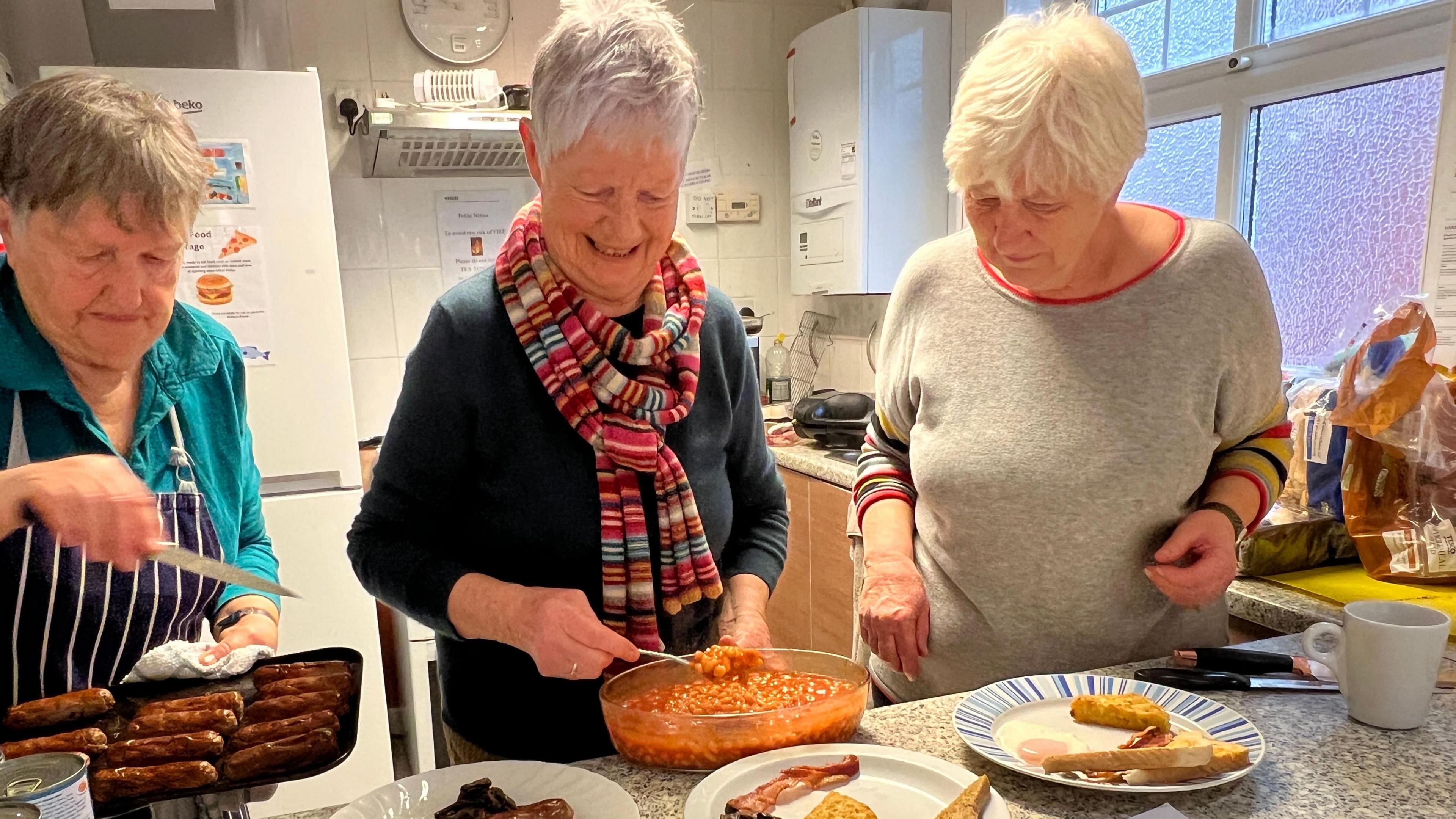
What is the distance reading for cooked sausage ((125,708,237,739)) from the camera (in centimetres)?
88

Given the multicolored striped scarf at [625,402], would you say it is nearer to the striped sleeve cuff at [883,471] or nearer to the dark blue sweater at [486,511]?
the dark blue sweater at [486,511]

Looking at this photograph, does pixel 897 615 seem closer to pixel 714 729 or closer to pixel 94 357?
pixel 714 729

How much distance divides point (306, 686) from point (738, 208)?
289cm

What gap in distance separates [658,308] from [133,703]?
702 mm

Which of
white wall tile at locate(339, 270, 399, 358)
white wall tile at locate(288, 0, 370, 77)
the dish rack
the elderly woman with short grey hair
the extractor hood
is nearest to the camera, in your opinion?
the elderly woman with short grey hair

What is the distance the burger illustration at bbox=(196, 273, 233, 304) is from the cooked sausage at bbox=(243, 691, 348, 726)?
5.10 ft

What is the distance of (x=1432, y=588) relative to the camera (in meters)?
1.43

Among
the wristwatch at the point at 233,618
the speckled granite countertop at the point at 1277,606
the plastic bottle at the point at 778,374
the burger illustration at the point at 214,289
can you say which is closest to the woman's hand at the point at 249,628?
the wristwatch at the point at 233,618

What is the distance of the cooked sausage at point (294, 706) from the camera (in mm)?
920

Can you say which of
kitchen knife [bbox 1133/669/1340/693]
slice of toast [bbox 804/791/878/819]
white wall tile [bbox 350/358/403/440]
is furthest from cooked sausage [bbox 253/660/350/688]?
white wall tile [bbox 350/358/403/440]

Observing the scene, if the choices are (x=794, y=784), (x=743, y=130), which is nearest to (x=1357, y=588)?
(x=794, y=784)

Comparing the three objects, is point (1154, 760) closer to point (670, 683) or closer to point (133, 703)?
point (670, 683)

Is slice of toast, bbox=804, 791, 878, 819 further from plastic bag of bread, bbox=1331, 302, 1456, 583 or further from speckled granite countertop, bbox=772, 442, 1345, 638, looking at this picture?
plastic bag of bread, bbox=1331, 302, 1456, 583

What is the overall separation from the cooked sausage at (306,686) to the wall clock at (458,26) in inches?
102
